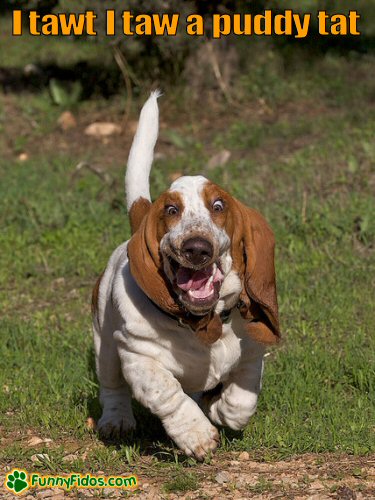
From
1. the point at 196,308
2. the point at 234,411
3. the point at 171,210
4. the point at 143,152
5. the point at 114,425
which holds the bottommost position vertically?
the point at 114,425

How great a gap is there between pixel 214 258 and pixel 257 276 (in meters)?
0.38

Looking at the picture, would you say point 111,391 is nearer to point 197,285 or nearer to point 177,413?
point 177,413

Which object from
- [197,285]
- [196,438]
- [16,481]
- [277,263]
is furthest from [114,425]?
[277,263]

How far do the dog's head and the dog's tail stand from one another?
3.15 feet

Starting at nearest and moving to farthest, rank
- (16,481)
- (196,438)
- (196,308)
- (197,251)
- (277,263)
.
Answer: (197,251), (196,308), (196,438), (16,481), (277,263)

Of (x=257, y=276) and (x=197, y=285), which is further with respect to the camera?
(x=257, y=276)

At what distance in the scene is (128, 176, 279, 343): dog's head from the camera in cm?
434

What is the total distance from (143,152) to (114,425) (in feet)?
4.72

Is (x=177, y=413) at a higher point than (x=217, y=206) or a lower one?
lower

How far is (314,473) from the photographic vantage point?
464cm

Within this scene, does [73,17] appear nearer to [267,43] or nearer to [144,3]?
[144,3]

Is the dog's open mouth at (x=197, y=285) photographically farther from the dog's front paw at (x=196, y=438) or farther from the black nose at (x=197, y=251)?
the dog's front paw at (x=196, y=438)

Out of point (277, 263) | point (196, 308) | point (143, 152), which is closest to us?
point (196, 308)

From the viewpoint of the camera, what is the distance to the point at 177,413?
15.1ft
